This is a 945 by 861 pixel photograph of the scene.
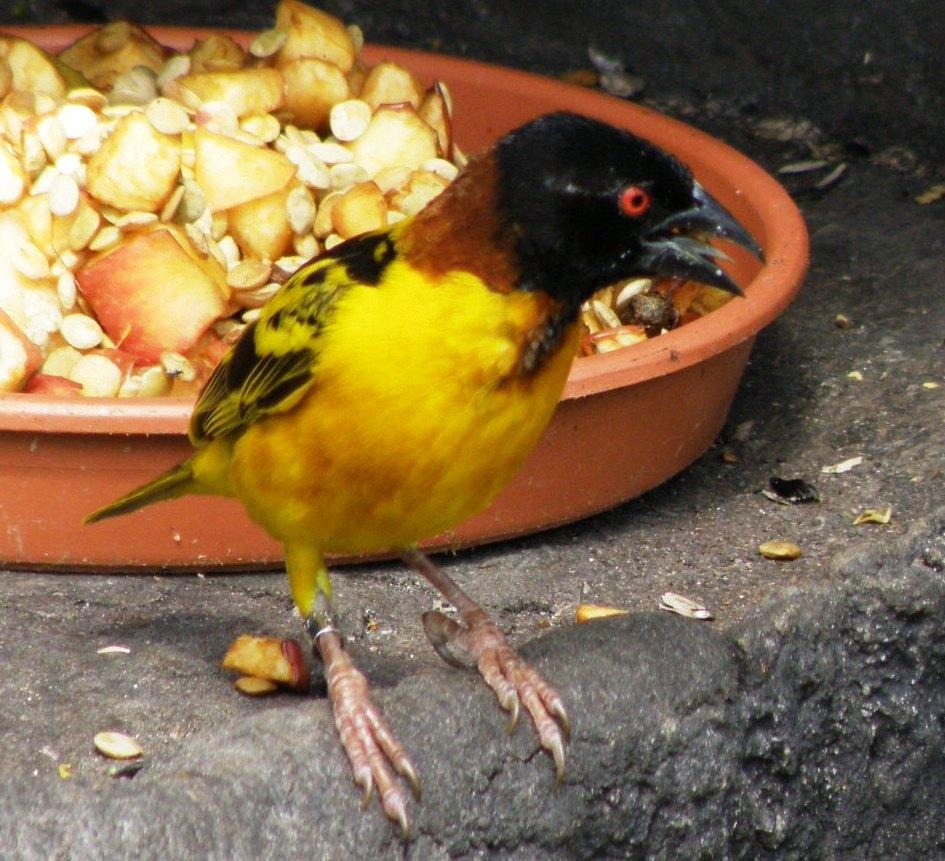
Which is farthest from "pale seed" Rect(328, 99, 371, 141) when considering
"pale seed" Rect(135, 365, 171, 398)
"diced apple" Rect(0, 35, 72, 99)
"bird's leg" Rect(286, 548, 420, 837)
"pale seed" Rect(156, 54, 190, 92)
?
"bird's leg" Rect(286, 548, 420, 837)

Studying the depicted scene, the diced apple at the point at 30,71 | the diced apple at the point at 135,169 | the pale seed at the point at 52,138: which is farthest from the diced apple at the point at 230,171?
the diced apple at the point at 30,71

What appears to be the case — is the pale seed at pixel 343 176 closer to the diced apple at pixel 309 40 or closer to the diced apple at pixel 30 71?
the diced apple at pixel 309 40

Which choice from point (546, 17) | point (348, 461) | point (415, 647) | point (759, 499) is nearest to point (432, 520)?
point (348, 461)

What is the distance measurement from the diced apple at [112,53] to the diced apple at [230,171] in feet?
1.88

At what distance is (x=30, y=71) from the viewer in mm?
4414

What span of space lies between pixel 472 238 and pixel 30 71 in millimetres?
2196

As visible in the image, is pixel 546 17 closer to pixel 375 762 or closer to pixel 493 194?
pixel 493 194

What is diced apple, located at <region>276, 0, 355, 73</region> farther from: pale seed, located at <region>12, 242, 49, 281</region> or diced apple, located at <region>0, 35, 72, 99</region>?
pale seed, located at <region>12, 242, 49, 281</region>

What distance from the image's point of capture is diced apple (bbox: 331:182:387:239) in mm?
4039

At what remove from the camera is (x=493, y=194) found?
2.62m

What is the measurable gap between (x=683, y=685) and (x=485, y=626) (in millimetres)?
→ 357

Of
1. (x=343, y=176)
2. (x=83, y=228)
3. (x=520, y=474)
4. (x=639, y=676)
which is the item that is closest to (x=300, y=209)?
(x=343, y=176)

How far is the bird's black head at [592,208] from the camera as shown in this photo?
2.56 m

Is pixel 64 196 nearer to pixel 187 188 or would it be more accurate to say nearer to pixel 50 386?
pixel 187 188
